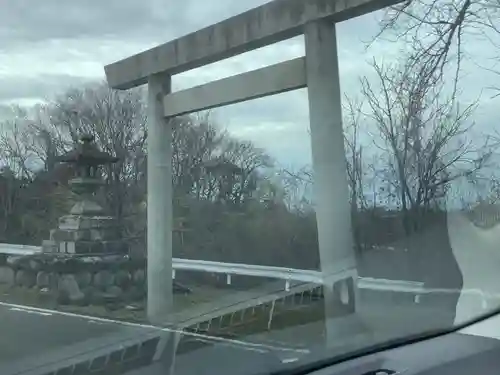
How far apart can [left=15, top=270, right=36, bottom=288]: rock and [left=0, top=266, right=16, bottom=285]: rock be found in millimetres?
24

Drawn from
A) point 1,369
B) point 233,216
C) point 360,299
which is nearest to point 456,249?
point 360,299

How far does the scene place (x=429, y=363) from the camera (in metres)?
3.52

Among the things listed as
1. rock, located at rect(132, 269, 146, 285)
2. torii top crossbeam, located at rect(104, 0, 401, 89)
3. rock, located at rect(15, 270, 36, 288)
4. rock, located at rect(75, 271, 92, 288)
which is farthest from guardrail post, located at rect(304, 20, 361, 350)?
rock, located at rect(15, 270, 36, 288)

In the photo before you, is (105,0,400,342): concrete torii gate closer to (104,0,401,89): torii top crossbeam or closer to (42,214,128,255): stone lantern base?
(104,0,401,89): torii top crossbeam

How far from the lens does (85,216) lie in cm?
404

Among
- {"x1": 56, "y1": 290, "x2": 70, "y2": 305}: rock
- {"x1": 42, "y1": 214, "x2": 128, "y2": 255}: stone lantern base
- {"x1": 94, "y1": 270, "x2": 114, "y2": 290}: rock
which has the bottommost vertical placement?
{"x1": 56, "y1": 290, "x2": 70, "y2": 305}: rock

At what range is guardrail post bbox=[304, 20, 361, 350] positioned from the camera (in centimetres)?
525

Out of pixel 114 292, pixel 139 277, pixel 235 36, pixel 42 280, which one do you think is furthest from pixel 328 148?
pixel 42 280

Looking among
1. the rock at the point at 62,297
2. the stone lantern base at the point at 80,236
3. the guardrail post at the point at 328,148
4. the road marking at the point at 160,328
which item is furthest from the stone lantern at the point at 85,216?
the guardrail post at the point at 328,148

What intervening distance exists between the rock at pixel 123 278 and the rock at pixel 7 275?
0.64 meters

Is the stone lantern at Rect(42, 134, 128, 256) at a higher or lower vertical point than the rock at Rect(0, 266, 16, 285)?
higher

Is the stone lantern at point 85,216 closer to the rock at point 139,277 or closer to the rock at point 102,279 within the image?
the rock at point 102,279

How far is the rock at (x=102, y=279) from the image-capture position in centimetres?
404

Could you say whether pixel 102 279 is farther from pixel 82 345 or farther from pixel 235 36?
pixel 235 36
